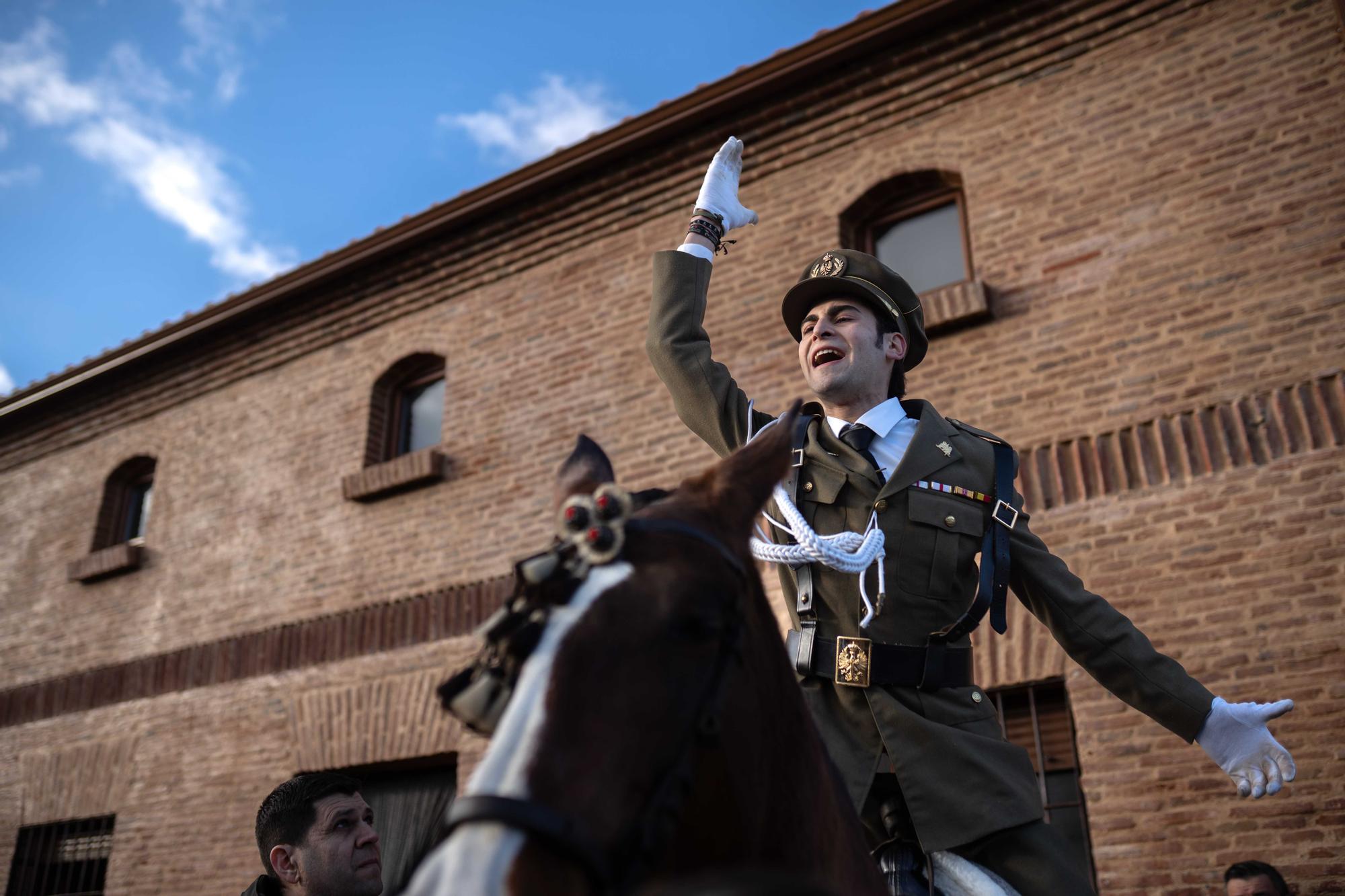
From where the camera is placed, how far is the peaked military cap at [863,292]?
254cm

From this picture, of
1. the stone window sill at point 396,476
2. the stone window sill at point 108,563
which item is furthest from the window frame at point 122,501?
the stone window sill at point 396,476

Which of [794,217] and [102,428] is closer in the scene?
[794,217]

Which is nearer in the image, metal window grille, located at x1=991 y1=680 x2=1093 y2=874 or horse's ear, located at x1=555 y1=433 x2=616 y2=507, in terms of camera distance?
horse's ear, located at x1=555 y1=433 x2=616 y2=507

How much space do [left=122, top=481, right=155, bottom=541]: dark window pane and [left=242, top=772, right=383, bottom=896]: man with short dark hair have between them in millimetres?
8183

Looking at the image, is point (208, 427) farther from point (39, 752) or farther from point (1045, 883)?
point (1045, 883)

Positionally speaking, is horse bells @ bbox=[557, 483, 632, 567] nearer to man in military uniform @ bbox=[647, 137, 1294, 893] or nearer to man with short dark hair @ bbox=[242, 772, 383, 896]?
man in military uniform @ bbox=[647, 137, 1294, 893]

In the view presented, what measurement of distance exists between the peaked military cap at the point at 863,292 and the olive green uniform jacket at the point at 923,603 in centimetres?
22

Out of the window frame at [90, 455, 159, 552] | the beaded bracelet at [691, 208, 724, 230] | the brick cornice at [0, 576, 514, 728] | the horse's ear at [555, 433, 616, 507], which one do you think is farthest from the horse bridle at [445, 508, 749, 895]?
the window frame at [90, 455, 159, 552]

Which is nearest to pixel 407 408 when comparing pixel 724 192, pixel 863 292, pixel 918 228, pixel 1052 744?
pixel 918 228

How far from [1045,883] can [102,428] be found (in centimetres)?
1152

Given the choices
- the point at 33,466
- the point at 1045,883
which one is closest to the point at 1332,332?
the point at 1045,883

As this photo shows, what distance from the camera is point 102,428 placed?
1116cm

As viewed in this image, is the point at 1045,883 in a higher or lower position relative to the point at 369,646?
lower

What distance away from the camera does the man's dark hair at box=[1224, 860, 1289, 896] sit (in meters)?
4.52
